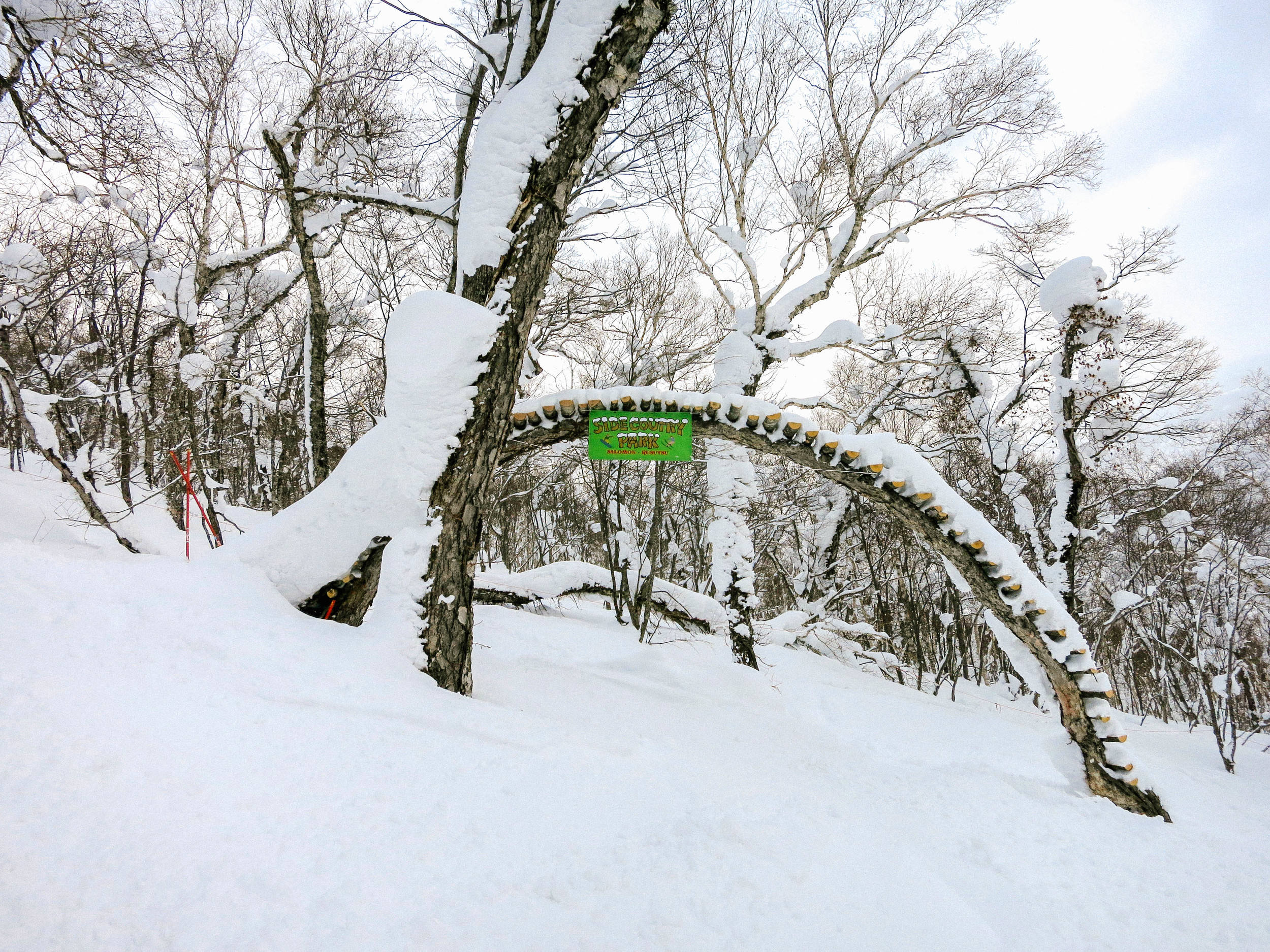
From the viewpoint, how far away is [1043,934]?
2010 mm

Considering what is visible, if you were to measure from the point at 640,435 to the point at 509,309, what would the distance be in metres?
1.26

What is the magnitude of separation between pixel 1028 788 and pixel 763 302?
6.25m

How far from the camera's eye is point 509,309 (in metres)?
3.04

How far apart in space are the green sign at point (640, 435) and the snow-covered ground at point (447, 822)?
1.65m

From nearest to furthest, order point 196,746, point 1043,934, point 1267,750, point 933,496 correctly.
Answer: point 196,746
point 1043,934
point 933,496
point 1267,750

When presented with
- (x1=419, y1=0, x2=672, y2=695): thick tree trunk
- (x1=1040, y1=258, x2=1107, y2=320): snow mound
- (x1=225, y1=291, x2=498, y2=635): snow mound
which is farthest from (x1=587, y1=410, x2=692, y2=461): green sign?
(x1=1040, y1=258, x2=1107, y2=320): snow mound

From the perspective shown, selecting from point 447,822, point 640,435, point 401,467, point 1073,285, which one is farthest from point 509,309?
point 1073,285

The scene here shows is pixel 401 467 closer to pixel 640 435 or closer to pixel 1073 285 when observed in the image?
pixel 640 435

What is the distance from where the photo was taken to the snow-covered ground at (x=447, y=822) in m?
1.30

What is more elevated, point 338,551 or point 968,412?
point 968,412

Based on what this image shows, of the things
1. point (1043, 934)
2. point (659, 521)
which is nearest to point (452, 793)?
point (1043, 934)

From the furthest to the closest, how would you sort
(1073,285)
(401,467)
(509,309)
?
(1073,285), (509,309), (401,467)

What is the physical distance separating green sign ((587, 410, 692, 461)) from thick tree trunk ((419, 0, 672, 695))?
74 centimetres

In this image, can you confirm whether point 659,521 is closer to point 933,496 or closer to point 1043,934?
point 933,496
